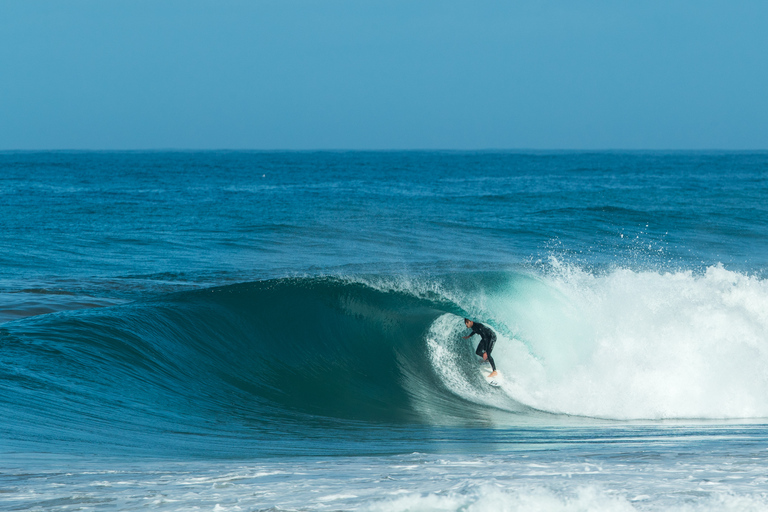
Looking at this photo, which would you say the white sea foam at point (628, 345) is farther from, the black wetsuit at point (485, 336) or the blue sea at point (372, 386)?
the black wetsuit at point (485, 336)

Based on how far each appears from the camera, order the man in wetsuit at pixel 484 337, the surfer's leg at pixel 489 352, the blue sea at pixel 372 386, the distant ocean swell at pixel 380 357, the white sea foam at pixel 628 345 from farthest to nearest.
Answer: the man in wetsuit at pixel 484 337
the surfer's leg at pixel 489 352
the white sea foam at pixel 628 345
the distant ocean swell at pixel 380 357
the blue sea at pixel 372 386

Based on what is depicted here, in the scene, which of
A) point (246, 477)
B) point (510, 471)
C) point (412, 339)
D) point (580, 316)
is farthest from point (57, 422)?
point (580, 316)

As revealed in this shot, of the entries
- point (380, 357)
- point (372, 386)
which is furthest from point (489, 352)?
point (380, 357)

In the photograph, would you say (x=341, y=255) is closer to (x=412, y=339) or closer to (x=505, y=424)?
(x=412, y=339)

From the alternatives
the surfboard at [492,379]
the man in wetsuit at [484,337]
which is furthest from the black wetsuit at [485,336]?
the surfboard at [492,379]

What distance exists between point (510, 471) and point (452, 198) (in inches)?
1430

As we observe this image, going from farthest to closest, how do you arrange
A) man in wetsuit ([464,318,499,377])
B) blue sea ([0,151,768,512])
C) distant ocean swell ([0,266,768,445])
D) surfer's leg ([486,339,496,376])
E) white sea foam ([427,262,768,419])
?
man in wetsuit ([464,318,499,377]), surfer's leg ([486,339,496,376]), white sea foam ([427,262,768,419]), distant ocean swell ([0,266,768,445]), blue sea ([0,151,768,512])

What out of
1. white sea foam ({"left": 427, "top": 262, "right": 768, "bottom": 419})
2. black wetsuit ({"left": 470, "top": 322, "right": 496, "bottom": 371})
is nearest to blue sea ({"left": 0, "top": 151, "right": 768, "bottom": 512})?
white sea foam ({"left": 427, "top": 262, "right": 768, "bottom": 419})

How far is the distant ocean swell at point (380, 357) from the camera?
775 centimetres

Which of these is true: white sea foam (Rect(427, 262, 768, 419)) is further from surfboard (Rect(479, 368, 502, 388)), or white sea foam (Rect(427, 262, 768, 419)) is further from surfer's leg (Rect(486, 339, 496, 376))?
surfer's leg (Rect(486, 339, 496, 376))

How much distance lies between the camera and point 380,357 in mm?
10773

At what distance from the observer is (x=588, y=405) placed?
8.66 metres

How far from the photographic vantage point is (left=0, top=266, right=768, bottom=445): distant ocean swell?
775cm

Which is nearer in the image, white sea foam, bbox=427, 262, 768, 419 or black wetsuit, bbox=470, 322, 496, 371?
white sea foam, bbox=427, 262, 768, 419
